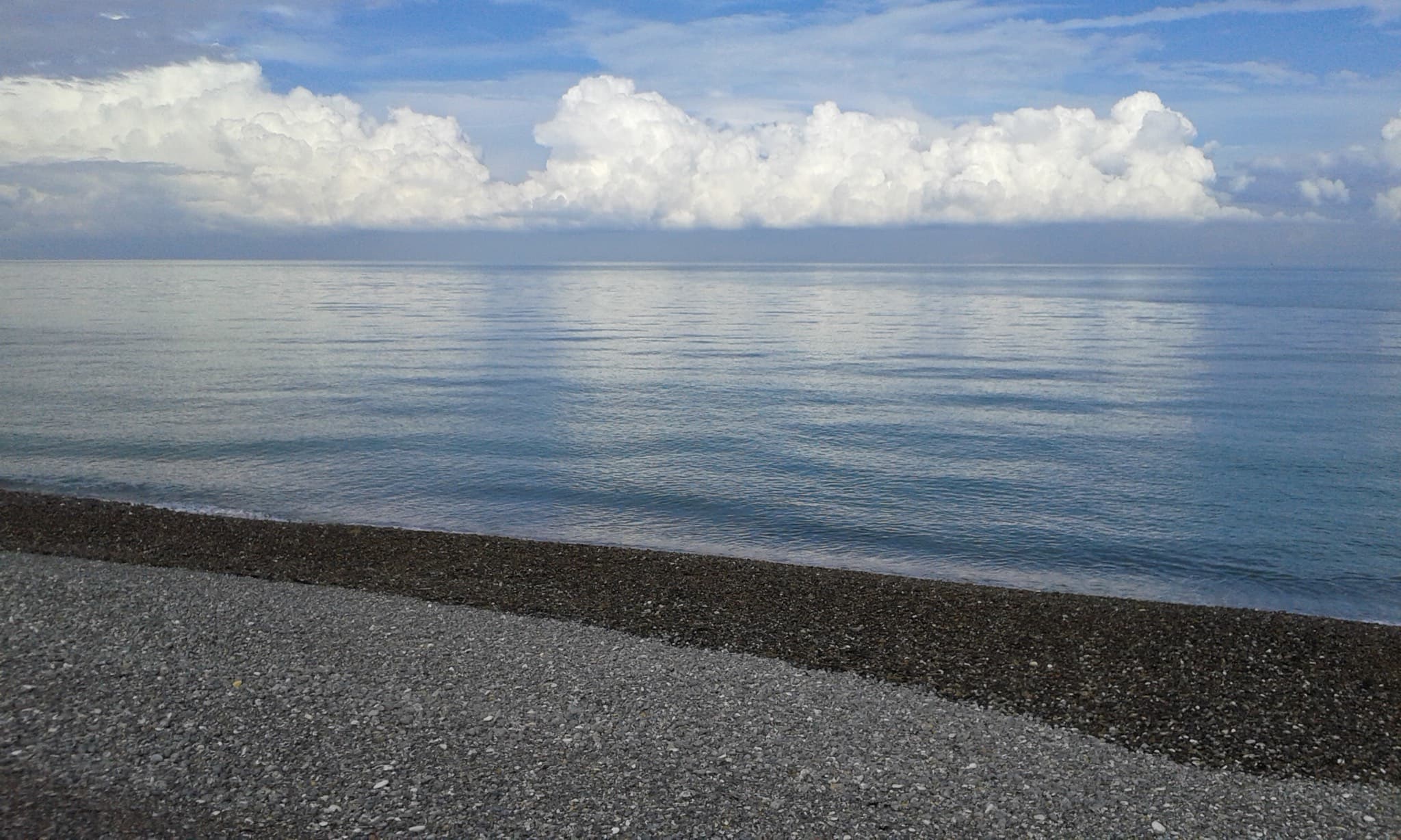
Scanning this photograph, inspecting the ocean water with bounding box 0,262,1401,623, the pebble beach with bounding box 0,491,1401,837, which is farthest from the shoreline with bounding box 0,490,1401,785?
the ocean water with bounding box 0,262,1401,623

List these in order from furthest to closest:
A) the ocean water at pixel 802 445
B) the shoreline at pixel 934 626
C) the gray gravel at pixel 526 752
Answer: the ocean water at pixel 802 445, the shoreline at pixel 934 626, the gray gravel at pixel 526 752

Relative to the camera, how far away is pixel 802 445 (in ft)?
113

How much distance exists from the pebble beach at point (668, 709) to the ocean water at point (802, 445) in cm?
605

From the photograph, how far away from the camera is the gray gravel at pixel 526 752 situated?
8.79 m

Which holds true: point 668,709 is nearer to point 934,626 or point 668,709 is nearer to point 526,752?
point 526,752

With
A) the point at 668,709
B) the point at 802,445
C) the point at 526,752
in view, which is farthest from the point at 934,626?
the point at 802,445

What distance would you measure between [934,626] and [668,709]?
17.6 ft

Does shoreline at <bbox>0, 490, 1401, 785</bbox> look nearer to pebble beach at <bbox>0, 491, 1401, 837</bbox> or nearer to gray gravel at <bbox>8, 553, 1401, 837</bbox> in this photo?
pebble beach at <bbox>0, 491, 1401, 837</bbox>

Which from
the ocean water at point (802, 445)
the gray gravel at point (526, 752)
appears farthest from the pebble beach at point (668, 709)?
the ocean water at point (802, 445)

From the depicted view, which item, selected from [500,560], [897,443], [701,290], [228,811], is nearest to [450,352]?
[897,443]

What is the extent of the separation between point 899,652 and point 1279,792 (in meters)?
4.97

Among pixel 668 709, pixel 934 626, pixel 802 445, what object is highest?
pixel 668 709

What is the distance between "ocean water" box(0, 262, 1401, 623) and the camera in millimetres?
23031

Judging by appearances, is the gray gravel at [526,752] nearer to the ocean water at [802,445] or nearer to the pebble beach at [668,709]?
the pebble beach at [668,709]
